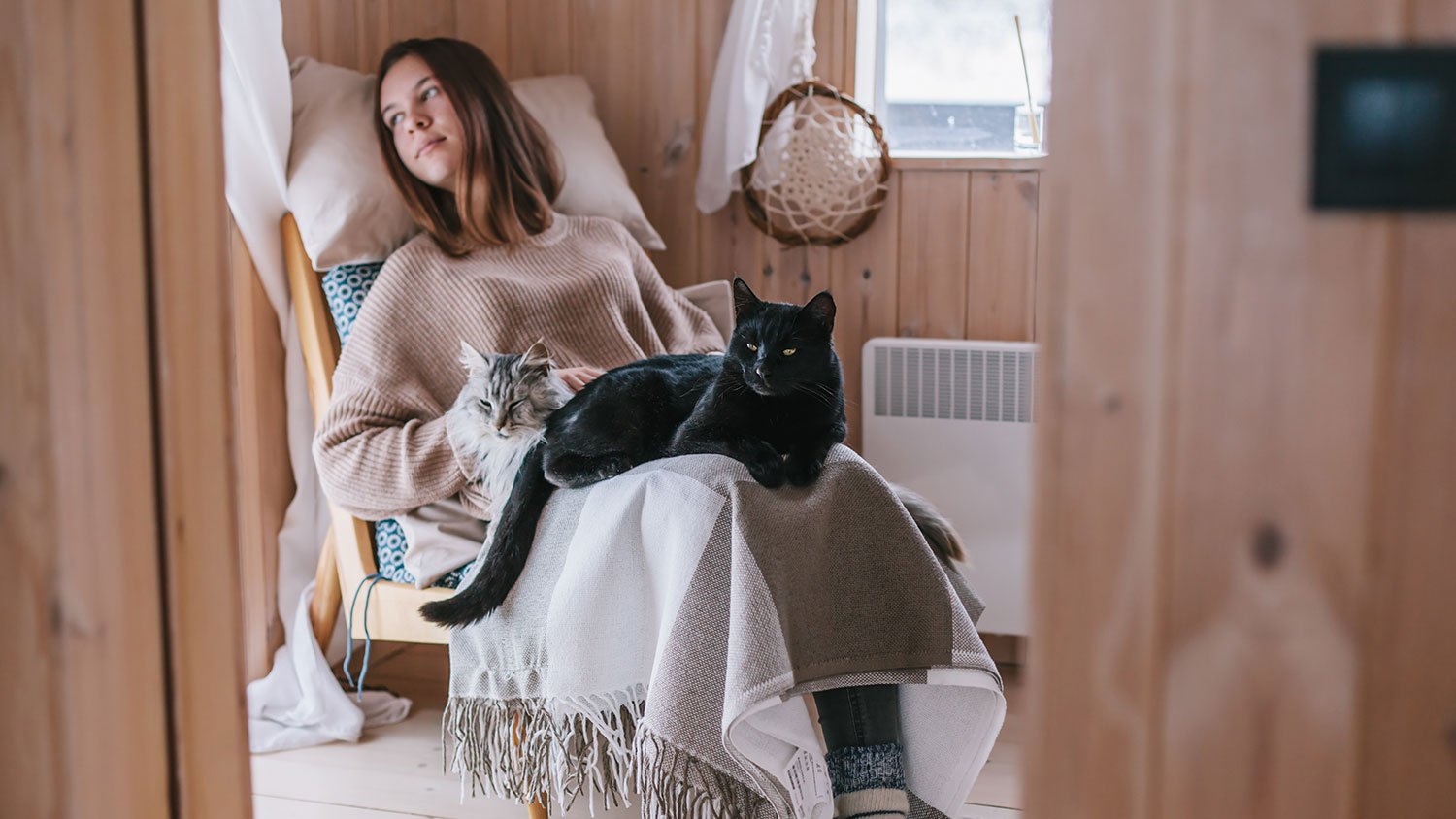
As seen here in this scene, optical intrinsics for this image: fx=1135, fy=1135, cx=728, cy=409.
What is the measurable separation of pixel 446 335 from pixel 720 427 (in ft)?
2.13

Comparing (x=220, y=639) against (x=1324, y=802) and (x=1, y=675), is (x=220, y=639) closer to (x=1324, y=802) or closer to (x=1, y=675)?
(x=1, y=675)

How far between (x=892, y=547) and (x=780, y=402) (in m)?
0.27

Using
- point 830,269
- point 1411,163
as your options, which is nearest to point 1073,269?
point 1411,163

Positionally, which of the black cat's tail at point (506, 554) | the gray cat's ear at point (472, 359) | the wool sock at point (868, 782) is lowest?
the wool sock at point (868, 782)

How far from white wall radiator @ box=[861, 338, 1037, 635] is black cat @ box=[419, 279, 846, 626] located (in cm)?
87

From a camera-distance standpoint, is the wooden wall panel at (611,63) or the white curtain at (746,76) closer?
the white curtain at (746,76)

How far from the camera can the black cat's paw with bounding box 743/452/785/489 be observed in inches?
60.7

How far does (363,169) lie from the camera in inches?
85.1

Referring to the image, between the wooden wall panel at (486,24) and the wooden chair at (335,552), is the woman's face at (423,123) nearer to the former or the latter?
the wooden chair at (335,552)

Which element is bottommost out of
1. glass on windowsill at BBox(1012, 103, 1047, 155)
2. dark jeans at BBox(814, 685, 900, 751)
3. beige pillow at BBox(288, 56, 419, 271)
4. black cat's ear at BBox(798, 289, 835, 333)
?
dark jeans at BBox(814, 685, 900, 751)

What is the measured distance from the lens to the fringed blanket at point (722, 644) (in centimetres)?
143

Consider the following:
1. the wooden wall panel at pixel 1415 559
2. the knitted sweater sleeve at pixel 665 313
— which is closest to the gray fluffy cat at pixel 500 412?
A: the knitted sweater sleeve at pixel 665 313

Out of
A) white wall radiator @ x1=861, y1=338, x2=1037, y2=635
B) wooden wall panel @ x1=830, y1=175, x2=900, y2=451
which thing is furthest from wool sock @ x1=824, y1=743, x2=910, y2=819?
wooden wall panel @ x1=830, y1=175, x2=900, y2=451

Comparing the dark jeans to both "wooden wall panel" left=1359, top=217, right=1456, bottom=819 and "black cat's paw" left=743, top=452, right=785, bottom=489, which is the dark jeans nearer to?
"black cat's paw" left=743, top=452, right=785, bottom=489
